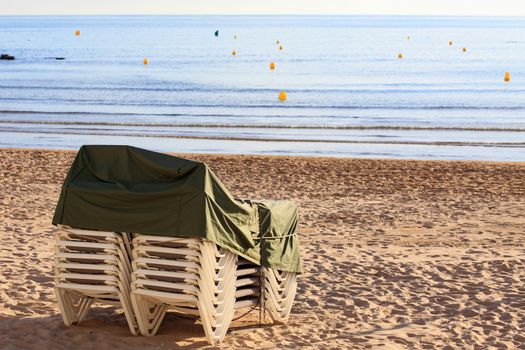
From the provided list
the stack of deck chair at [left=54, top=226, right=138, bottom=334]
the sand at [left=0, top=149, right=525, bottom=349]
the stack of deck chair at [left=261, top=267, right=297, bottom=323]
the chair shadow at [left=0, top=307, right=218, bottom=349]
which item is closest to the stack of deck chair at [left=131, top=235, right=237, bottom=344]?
the stack of deck chair at [left=54, top=226, right=138, bottom=334]

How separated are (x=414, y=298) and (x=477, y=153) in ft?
48.3

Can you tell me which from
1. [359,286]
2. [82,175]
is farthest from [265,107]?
[82,175]

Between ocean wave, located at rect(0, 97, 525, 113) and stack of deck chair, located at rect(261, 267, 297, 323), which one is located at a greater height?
ocean wave, located at rect(0, 97, 525, 113)

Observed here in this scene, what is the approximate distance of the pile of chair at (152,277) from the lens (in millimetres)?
5684

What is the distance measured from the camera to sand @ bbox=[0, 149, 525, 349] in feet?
21.4

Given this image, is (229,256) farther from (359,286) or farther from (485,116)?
(485,116)

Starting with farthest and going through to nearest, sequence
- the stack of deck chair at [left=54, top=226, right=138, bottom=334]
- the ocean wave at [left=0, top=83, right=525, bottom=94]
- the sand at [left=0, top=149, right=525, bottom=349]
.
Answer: the ocean wave at [left=0, top=83, right=525, bottom=94] → the sand at [left=0, top=149, right=525, bottom=349] → the stack of deck chair at [left=54, top=226, right=138, bottom=334]

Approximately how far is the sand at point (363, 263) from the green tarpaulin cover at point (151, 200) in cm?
86

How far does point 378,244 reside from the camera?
10.4 m

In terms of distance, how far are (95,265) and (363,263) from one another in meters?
3.97

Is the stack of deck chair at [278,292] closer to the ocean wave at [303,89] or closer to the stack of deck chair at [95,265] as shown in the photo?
the stack of deck chair at [95,265]

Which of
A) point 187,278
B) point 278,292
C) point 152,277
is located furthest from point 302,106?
point 187,278

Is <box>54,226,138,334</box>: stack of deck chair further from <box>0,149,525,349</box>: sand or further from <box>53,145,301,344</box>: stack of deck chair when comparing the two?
<box>0,149,525,349</box>: sand

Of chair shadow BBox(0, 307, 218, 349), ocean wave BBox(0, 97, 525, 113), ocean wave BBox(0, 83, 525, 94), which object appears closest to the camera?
chair shadow BBox(0, 307, 218, 349)
